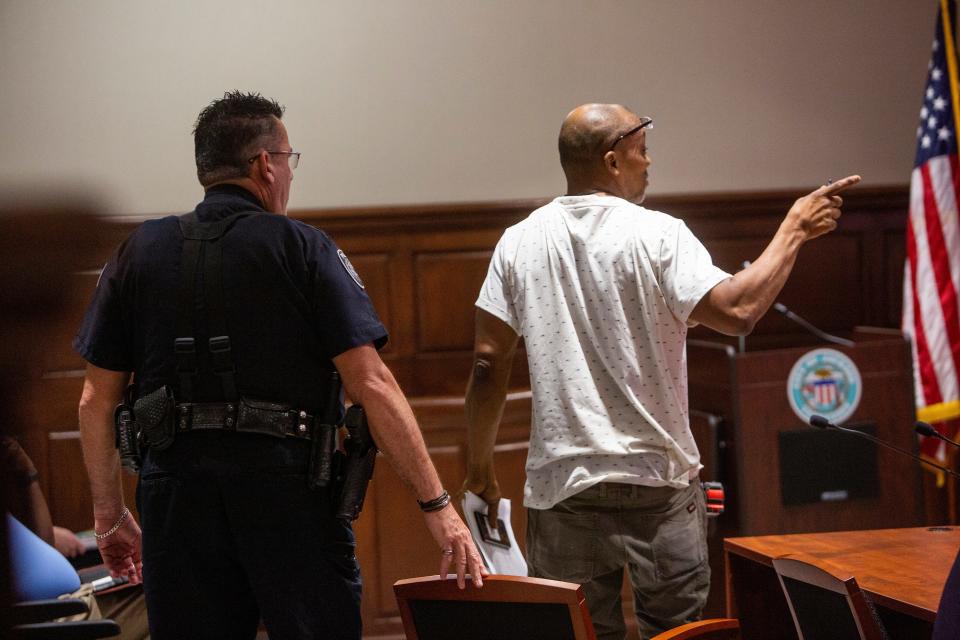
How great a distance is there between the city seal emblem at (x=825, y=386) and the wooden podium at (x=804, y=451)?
22mm

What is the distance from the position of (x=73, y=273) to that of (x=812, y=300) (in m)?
4.69

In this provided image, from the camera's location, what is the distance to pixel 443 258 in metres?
4.74

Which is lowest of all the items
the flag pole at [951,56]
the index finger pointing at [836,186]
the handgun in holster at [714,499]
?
the handgun in holster at [714,499]

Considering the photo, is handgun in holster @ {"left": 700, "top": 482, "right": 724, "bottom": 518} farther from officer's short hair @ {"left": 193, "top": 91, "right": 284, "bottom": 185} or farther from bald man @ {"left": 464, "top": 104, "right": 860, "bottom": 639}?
officer's short hair @ {"left": 193, "top": 91, "right": 284, "bottom": 185}

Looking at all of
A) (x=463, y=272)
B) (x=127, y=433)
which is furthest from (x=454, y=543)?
(x=463, y=272)

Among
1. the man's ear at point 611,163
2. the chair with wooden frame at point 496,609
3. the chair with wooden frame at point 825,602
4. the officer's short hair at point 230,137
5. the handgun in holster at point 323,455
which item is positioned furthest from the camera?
the man's ear at point 611,163

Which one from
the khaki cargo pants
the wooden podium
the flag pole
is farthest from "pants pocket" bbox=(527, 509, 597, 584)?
the flag pole

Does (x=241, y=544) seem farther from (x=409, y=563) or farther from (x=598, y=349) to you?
(x=409, y=563)

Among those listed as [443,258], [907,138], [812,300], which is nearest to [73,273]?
[443,258]

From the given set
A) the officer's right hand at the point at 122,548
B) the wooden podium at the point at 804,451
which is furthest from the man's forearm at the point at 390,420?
the wooden podium at the point at 804,451

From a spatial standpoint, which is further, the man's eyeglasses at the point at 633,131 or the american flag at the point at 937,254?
the american flag at the point at 937,254

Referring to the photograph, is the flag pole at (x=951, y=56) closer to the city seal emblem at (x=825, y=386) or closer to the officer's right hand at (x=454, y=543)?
the city seal emblem at (x=825, y=386)

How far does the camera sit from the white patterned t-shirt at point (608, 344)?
86.1 inches

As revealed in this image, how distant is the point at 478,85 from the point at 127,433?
10.7 feet
